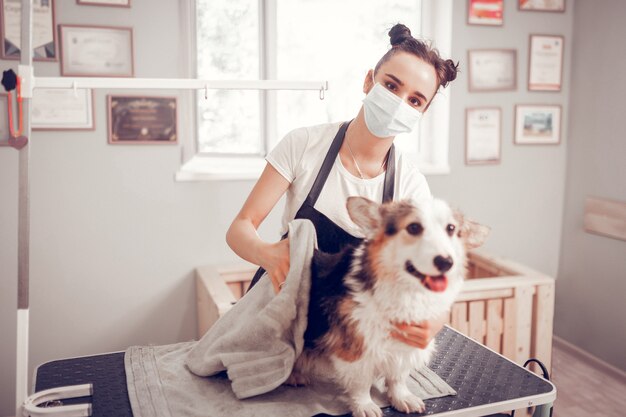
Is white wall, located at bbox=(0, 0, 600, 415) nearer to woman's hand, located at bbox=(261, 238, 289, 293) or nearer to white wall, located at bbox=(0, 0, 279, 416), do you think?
white wall, located at bbox=(0, 0, 279, 416)

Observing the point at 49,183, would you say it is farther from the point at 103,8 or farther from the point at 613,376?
the point at 613,376

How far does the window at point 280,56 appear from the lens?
10.0ft

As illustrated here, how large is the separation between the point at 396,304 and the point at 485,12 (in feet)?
8.82

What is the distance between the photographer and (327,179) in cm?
157

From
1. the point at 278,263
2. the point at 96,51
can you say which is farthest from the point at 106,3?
the point at 278,263

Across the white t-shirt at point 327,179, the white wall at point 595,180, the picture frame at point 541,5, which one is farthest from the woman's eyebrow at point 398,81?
the picture frame at point 541,5

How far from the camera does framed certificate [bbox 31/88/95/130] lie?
2650 mm

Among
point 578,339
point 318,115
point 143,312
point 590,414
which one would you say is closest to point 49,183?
point 143,312

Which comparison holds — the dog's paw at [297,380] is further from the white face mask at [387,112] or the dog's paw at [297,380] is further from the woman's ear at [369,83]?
the woman's ear at [369,83]

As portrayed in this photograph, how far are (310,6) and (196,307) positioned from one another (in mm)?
1779

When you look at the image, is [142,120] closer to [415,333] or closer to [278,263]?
[278,263]

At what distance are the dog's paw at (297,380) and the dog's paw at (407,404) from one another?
210 mm

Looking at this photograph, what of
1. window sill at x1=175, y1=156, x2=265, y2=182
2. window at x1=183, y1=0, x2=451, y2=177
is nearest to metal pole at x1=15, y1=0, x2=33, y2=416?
window sill at x1=175, y1=156, x2=265, y2=182

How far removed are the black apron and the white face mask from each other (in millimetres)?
134
